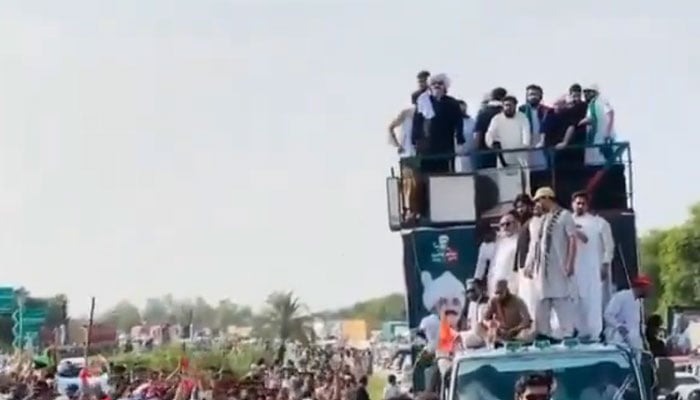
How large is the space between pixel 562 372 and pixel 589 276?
2.01 metres

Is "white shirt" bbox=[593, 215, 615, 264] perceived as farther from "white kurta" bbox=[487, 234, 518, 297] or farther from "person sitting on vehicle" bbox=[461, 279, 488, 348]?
"person sitting on vehicle" bbox=[461, 279, 488, 348]

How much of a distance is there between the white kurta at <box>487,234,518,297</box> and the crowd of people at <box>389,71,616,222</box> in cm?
197

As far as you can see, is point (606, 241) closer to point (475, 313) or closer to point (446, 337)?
point (475, 313)

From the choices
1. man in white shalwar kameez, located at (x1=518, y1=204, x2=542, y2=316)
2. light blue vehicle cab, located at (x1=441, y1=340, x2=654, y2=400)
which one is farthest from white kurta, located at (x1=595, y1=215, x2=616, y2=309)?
light blue vehicle cab, located at (x1=441, y1=340, x2=654, y2=400)

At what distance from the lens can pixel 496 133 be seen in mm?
18594

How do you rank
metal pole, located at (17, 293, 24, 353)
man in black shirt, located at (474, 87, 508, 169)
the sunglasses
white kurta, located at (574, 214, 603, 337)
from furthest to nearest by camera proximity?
metal pole, located at (17, 293, 24, 353), man in black shirt, located at (474, 87, 508, 169), white kurta, located at (574, 214, 603, 337), the sunglasses

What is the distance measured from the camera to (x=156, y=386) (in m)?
40.1

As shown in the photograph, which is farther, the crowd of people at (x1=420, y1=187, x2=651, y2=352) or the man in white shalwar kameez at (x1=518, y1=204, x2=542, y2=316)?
the man in white shalwar kameez at (x1=518, y1=204, x2=542, y2=316)

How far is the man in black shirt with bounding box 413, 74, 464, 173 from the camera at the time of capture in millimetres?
18781

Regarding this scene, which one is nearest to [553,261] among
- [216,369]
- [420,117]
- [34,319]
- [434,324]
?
[434,324]

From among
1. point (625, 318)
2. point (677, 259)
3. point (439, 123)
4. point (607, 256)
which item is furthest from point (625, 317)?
point (677, 259)

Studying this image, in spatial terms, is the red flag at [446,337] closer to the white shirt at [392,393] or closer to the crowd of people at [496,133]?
the white shirt at [392,393]

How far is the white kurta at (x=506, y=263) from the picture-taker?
15.8 meters

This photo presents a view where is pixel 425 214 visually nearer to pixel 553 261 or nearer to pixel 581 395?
pixel 553 261
